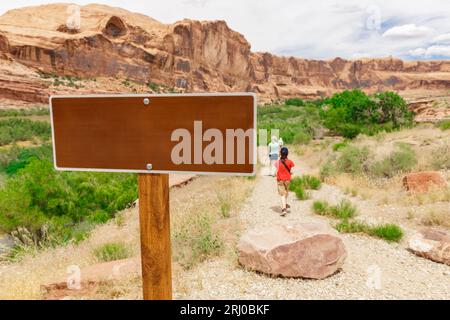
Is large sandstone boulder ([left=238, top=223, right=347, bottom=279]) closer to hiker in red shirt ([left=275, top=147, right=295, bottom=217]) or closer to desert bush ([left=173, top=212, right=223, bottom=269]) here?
desert bush ([left=173, top=212, right=223, bottom=269])

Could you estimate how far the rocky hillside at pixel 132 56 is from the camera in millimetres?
53094

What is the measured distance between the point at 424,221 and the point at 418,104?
26987 millimetres

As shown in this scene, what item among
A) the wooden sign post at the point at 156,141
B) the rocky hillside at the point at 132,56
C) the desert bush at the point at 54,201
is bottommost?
the desert bush at the point at 54,201

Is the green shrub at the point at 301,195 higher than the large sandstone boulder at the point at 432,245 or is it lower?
lower

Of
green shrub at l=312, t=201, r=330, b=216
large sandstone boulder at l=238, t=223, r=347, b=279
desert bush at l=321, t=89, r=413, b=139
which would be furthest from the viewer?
desert bush at l=321, t=89, r=413, b=139

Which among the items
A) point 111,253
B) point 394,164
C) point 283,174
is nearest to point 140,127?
point 111,253

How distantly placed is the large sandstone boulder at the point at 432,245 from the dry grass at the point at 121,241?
250cm

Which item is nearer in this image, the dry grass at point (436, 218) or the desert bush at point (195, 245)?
the desert bush at point (195, 245)

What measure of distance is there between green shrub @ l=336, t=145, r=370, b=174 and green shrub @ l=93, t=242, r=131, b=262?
309 inches

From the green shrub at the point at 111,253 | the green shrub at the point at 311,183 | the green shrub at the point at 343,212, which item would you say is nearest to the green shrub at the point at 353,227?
the green shrub at the point at 343,212

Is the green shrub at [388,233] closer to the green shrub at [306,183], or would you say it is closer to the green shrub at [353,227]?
the green shrub at [353,227]

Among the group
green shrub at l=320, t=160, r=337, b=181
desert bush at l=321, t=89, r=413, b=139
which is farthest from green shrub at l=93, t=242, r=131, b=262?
desert bush at l=321, t=89, r=413, b=139

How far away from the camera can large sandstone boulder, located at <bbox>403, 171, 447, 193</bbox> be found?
701cm

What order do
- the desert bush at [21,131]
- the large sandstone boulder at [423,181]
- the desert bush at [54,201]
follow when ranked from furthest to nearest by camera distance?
1. the desert bush at [21,131]
2. the large sandstone boulder at [423,181]
3. the desert bush at [54,201]
